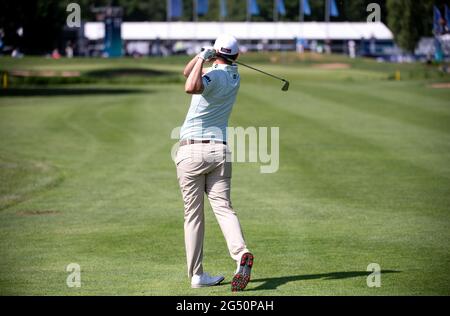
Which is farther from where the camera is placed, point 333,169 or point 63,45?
point 63,45

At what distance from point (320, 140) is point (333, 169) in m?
5.74

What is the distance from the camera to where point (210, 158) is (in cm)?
978

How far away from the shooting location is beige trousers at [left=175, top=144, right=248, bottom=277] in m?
9.77

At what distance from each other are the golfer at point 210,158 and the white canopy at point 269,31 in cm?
11107

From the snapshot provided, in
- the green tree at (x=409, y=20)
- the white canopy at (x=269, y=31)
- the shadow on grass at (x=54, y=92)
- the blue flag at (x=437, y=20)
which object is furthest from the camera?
the white canopy at (x=269, y=31)

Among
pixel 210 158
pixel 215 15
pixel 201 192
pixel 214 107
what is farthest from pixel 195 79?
pixel 215 15

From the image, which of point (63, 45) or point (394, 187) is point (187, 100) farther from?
point (63, 45)

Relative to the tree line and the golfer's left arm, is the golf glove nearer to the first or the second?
the golfer's left arm

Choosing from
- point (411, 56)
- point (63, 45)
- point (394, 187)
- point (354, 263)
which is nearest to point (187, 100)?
point (394, 187)

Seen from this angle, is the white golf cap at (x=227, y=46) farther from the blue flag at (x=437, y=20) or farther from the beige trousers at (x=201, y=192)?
the blue flag at (x=437, y=20)

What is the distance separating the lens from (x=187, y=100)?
1754 inches

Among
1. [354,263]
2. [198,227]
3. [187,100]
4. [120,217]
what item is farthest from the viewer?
[187,100]

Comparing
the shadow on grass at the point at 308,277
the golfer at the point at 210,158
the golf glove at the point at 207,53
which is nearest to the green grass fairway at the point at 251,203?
the shadow on grass at the point at 308,277

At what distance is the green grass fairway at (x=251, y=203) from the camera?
10.4 meters
